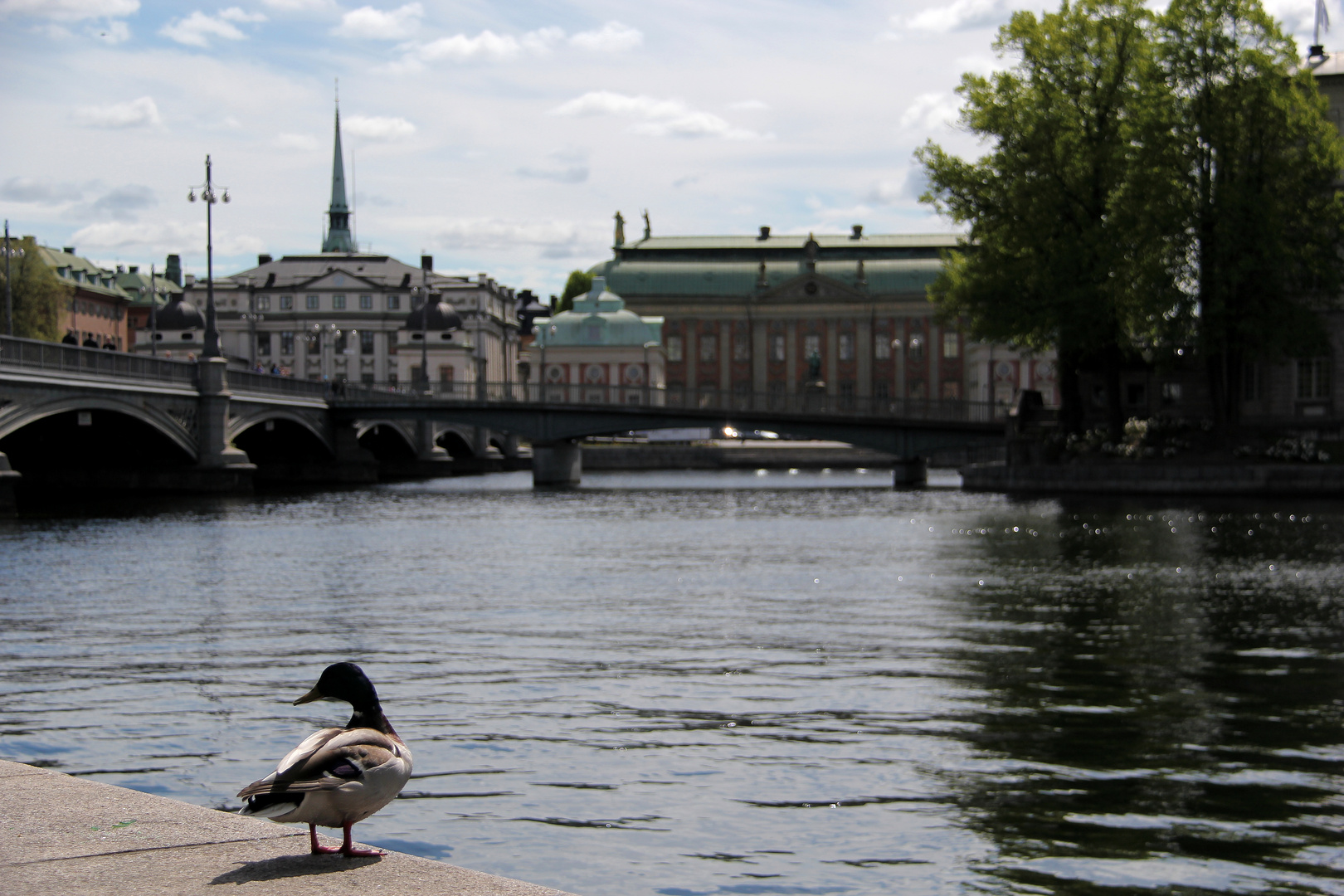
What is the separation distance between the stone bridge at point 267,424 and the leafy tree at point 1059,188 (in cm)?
1342

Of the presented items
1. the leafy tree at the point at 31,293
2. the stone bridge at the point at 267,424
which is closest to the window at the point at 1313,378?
the stone bridge at the point at 267,424

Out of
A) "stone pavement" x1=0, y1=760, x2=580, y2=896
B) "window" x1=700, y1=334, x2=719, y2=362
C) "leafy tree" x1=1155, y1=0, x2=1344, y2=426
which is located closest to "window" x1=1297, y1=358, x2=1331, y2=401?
"leafy tree" x1=1155, y1=0, x2=1344, y2=426

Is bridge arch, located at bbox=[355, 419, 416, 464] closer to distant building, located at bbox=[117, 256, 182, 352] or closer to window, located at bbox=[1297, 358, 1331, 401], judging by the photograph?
window, located at bbox=[1297, 358, 1331, 401]

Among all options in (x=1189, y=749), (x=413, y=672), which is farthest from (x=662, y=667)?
(x=1189, y=749)

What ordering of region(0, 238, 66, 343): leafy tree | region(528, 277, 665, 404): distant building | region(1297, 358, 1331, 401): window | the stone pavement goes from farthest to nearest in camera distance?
region(528, 277, 665, 404): distant building → region(0, 238, 66, 343): leafy tree → region(1297, 358, 1331, 401): window → the stone pavement

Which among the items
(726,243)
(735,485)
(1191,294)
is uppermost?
(726,243)

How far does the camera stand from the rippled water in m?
9.33

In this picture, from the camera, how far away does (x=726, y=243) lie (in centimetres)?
15712

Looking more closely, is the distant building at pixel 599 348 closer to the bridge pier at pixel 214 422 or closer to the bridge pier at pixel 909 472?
the bridge pier at pixel 909 472

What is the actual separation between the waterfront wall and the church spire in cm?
13677

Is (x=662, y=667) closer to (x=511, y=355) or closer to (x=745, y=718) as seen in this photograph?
(x=745, y=718)

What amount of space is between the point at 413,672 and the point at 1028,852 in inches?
321

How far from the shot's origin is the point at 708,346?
155 metres

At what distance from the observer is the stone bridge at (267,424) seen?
4512 cm
